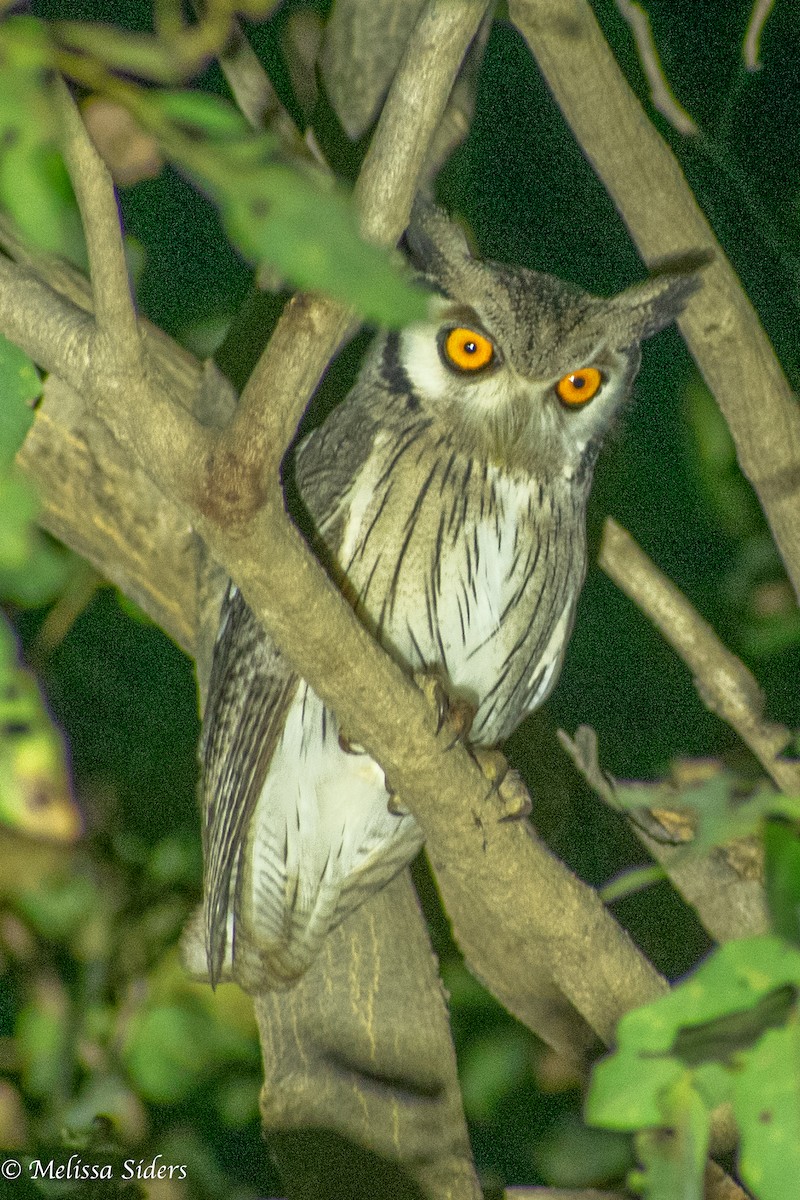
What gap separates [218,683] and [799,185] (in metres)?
1.17

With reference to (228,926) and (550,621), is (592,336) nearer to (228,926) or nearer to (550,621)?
(550,621)

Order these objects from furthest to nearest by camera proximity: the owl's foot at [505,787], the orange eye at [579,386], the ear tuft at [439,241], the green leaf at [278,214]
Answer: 1. the orange eye at [579,386]
2. the ear tuft at [439,241]
3. the owl's foot at [505,787]
4. the green leaf at [278,214]

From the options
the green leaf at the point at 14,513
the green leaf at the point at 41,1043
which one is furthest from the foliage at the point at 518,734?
the green leaf at the point at 14,513

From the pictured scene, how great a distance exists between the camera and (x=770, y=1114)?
533 mm

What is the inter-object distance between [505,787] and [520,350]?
0.52 meters

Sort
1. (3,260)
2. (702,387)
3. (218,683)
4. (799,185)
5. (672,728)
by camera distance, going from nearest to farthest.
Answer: (3,260) < (218,683) < (799,185) < (702,387) < (672,728)

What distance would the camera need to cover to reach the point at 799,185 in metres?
1.78

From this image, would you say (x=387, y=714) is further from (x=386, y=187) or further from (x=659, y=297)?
(x=659, y=297)

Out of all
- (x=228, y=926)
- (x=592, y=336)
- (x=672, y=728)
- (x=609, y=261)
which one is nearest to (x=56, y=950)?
(x=228, y=926)

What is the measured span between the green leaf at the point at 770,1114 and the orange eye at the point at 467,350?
1034 millimetres

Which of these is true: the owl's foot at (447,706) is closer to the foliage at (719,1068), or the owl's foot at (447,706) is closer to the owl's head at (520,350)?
the owl's head at (520,350)

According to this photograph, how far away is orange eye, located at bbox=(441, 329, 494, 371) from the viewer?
1427 millimetres

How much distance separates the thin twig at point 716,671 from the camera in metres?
1.61

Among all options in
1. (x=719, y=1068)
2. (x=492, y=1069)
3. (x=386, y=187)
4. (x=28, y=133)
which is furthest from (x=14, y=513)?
(x=492, y=1069)
